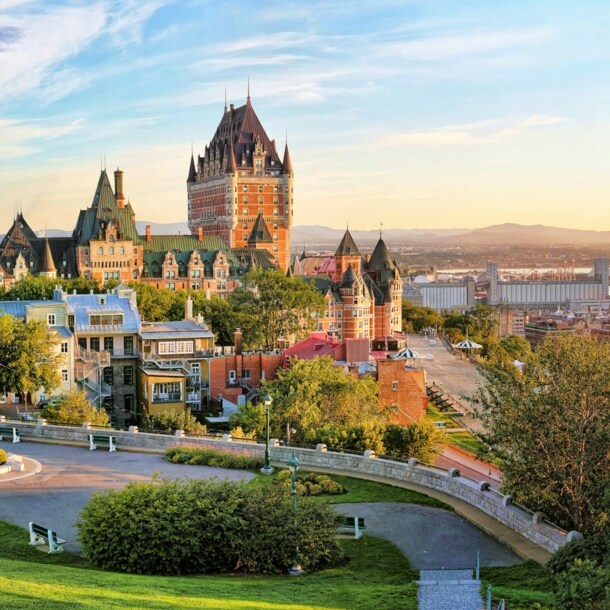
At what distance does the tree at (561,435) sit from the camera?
23328mm

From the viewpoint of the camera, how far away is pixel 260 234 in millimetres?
140125

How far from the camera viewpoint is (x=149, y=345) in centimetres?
5547

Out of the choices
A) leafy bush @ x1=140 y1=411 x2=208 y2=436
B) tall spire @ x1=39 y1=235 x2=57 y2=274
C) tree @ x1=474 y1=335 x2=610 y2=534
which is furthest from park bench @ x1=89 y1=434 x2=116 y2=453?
tall spire @ x1=39 y1=235 x2=57 y2=274

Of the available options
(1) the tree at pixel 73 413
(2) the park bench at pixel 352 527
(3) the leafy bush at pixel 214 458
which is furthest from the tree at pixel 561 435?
(1) the tree at pixel 73 413

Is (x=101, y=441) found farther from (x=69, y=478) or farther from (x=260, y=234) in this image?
(x=260, y=234)

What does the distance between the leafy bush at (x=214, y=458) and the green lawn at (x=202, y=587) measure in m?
8.96

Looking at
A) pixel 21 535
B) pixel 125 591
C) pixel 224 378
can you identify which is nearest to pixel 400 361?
pixel 224 378

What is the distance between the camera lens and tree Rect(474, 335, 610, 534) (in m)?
23.3

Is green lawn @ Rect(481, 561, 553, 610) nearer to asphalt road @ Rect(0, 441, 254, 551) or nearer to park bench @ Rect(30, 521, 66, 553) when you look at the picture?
asphalt road @ Rect(0, 441, 254, 551)

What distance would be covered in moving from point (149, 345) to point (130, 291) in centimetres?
684

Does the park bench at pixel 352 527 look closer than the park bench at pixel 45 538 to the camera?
No

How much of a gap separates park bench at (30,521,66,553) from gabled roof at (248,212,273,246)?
117 meters

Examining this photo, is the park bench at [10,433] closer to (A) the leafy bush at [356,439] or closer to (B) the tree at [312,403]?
(B) the tree at [312,403]

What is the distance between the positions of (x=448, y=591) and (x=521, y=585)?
1.71 m
